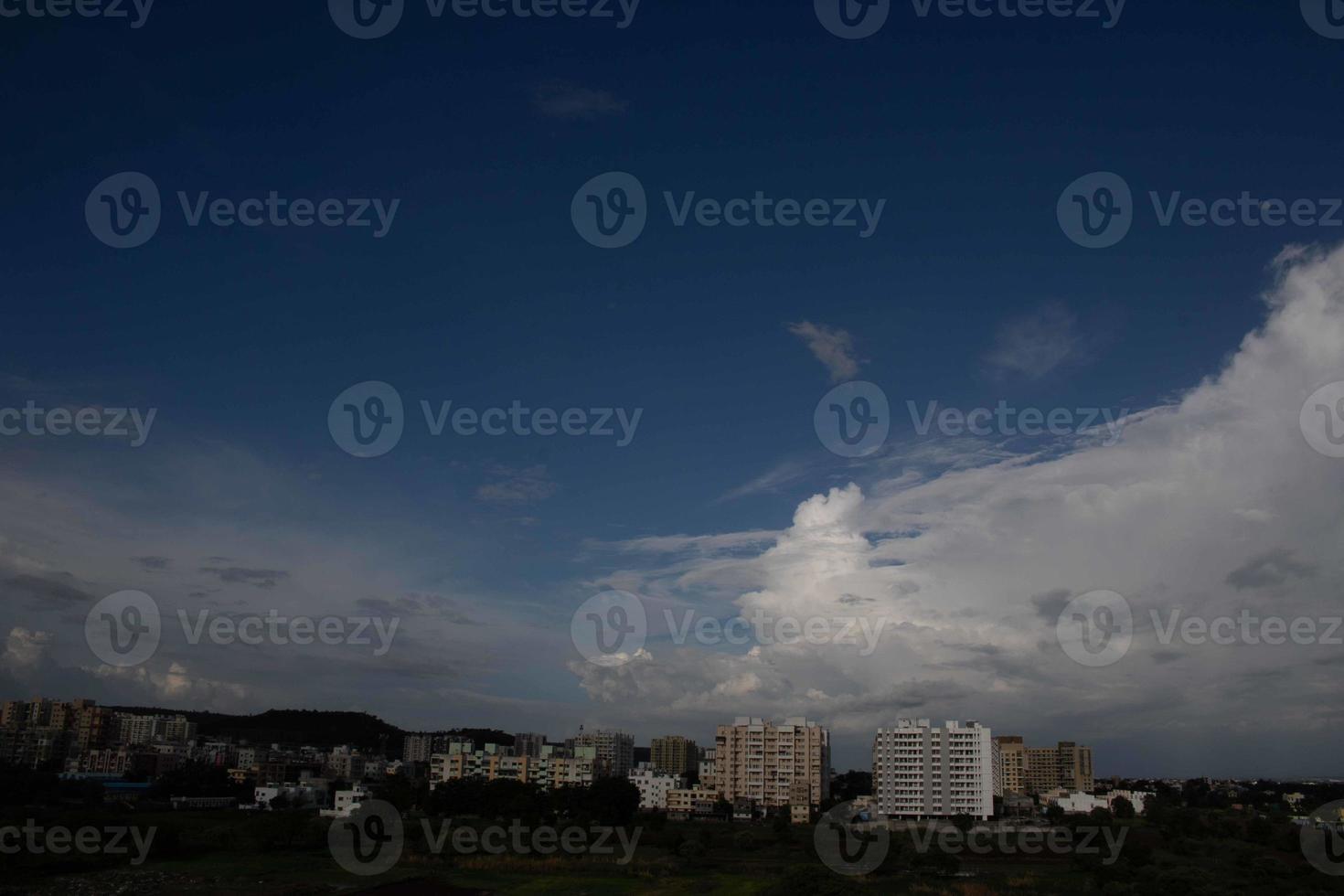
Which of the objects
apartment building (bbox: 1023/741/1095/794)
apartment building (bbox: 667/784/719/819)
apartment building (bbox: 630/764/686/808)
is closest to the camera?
apartment building (bbox: 667/784/719/819)

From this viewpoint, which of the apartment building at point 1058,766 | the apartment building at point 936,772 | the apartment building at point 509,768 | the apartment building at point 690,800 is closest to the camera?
the apartment building at point 936,772

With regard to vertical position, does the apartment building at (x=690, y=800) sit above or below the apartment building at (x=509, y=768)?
below

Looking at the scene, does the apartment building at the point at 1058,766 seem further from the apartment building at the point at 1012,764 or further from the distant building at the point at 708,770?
the distant building at the point at 708,770

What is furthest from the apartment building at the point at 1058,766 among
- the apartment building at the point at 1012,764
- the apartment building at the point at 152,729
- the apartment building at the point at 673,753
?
the apartment building at the point at 152,729

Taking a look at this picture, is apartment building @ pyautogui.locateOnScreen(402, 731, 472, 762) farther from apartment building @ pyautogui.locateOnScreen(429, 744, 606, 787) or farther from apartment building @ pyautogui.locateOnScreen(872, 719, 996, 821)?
apartment building @ pyautogui.locateOnScreen(872, 719, 996, 821)

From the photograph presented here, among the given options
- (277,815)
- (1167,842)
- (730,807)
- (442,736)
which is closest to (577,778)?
(730,807)

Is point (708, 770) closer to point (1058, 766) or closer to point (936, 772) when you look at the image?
point (936, 772)

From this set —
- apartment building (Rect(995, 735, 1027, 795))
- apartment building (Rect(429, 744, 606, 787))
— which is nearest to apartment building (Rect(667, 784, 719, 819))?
apartment building (Rect(429, 744, 606, 787))
